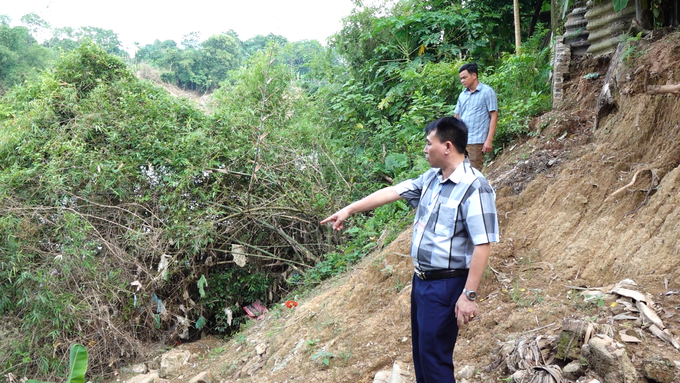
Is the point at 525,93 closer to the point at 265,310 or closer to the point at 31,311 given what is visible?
the point at 265,310

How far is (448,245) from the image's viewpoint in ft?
7.36

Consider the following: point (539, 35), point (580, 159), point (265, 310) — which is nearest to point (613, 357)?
point (580, 159)

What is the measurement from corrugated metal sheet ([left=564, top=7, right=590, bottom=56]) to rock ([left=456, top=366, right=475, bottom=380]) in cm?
556

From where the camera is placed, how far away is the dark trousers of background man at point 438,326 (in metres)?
2.25

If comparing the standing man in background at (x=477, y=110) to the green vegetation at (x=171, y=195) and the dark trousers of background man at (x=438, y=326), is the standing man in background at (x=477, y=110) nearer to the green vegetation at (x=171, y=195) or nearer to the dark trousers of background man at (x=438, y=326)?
the green vegetation at (x=171, y=195)

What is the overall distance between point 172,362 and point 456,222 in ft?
14.8

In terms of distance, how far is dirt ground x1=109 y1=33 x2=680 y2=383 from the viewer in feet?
10.3

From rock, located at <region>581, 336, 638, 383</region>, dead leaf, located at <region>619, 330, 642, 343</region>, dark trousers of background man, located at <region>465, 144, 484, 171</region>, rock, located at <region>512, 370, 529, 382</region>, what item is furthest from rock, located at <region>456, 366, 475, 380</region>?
dark trousers of background man, located at <region>465, 144, 484, 171</region>

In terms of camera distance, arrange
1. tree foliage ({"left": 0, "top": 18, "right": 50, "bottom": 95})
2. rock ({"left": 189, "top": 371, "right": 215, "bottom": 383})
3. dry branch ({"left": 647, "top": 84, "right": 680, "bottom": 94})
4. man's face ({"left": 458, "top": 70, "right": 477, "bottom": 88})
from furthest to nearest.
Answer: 1. tree foliage ({"left": 0, "top": 18, "right": 50, "bottom": 95})
2. man's face ({"left": 458, "top": 70, "right": 477, "bottom": 88})
3. rock ({"left": 189, "top": 371, "right": 215, "bottom": 383})
4. dry branch ({"left": 647, "top": 84, "right": 680, "bottom": 94})

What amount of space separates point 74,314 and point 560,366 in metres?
4.98

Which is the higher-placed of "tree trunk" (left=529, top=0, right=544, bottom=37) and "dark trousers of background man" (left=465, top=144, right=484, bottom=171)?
"tree trunk" (left=529, top=0, right=544, bottom=37)

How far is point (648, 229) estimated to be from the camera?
344 cm

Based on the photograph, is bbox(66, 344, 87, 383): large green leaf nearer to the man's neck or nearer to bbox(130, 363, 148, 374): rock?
bbox(130, 363, 148, 374): rock

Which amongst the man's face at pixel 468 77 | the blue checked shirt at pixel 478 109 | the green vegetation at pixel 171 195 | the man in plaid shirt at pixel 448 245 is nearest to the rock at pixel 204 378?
the green vegetation at pixel 171 195
